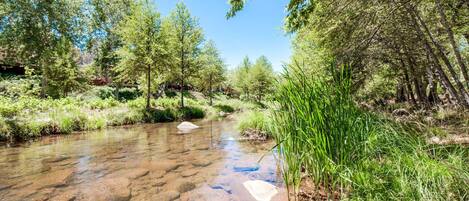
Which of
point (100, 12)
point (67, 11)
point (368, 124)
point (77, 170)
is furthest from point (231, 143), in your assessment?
point (100, 12)

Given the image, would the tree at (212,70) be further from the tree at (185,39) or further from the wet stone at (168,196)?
the wet stone at (168,196)

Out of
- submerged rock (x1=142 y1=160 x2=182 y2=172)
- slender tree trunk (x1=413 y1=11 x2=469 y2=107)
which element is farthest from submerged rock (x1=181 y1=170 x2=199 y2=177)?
slender tree trunk (x1=413 y1=11 x2=469 y2=107)

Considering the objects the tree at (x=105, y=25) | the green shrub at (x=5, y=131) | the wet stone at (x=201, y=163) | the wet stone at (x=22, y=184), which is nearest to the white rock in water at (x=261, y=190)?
the wet stone at (x=201, y=163)

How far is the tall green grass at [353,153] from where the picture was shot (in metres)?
2.39

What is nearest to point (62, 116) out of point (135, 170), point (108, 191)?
point (135, 170)

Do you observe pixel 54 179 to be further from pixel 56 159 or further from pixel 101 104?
pixel 101 104

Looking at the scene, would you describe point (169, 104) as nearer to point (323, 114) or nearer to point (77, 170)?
point (77, 170)

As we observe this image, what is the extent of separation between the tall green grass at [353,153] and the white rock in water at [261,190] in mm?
763

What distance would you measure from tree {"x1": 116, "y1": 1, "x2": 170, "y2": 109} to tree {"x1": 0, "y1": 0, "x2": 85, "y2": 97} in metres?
6.11

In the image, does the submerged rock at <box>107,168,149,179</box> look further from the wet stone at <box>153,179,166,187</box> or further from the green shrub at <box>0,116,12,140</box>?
the green shrub at <box>0,116,12,140</box>

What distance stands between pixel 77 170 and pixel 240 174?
3.55 meters

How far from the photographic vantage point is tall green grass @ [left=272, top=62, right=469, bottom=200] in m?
2.39

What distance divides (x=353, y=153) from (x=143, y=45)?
17335 millimetres

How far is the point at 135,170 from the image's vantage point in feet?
18.6
